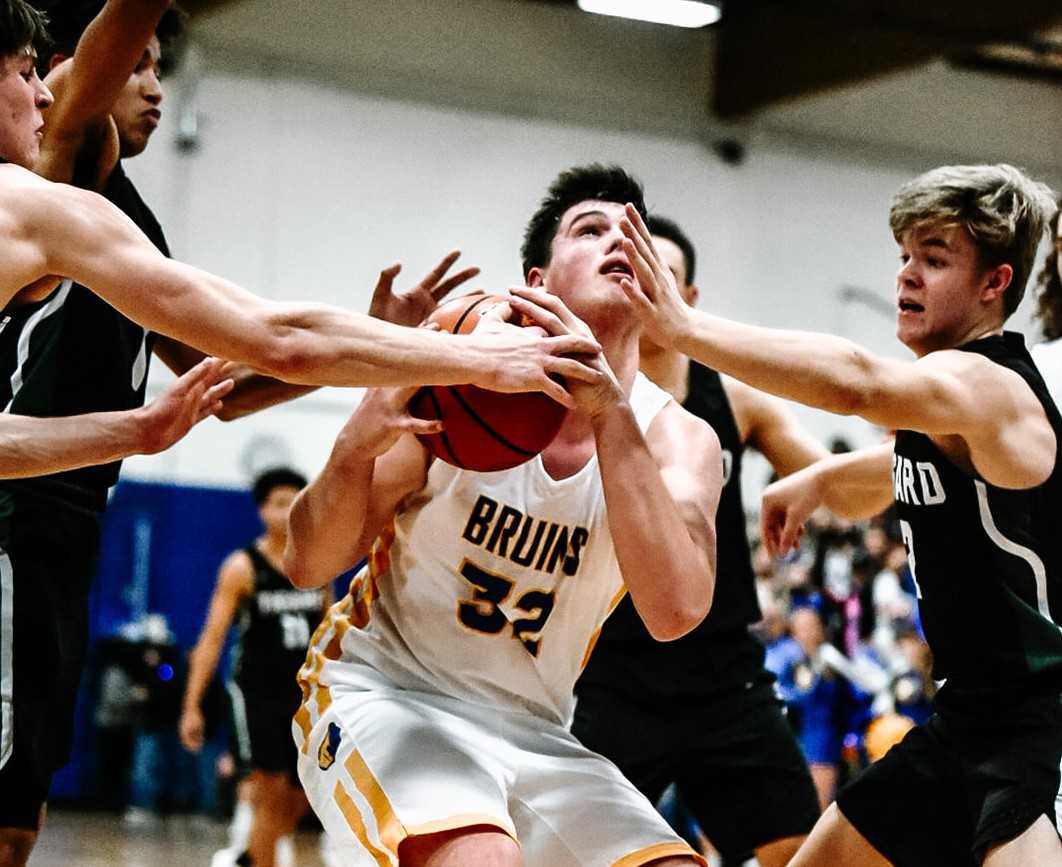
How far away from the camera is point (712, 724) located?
A: 510cm

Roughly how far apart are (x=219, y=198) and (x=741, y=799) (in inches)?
421

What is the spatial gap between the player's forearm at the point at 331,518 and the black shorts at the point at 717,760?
5.21 ft

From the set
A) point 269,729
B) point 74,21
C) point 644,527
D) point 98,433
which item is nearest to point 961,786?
point 644,527

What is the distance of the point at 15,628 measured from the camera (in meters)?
4.13

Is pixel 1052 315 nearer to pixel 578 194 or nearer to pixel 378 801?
pixel 578 194

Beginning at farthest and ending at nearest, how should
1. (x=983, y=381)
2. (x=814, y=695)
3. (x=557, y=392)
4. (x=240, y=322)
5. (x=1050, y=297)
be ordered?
(x=814, y=695) < (x=1050, y=297) < (x=983, y=381) < (x=557, y=392) < (x=240, y=322)

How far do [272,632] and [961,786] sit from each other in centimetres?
507

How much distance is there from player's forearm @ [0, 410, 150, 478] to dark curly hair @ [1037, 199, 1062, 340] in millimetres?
2857

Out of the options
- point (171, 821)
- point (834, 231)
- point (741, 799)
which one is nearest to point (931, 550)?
point (741, 799)

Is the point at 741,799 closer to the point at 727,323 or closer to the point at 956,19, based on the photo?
the point at 727,323

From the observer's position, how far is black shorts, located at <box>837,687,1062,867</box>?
3.81 metres

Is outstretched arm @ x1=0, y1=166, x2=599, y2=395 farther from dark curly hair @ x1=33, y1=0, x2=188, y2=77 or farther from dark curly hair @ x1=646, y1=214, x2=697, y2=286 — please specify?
dark curly hair @ x1=646, y1=214, x2=697, y2=286

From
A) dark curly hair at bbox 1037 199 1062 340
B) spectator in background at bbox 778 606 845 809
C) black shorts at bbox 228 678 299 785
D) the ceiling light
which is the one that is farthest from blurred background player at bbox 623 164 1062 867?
the ceiling light

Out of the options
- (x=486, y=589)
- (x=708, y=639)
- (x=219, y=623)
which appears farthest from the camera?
(x=219, y=623)
